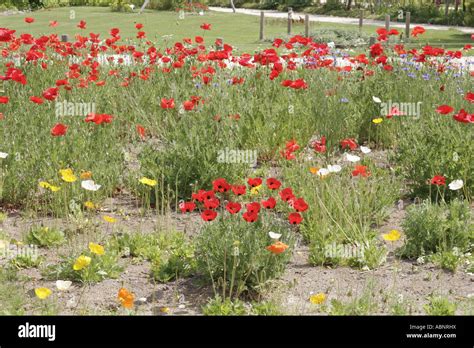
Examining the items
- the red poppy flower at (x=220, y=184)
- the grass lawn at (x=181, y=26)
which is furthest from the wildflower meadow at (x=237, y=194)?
the grass lawn at (x=181, y=26)

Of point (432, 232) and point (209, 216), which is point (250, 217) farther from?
point (432, 232)

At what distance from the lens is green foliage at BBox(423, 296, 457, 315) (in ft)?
14.3

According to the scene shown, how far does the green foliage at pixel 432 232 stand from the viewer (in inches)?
208

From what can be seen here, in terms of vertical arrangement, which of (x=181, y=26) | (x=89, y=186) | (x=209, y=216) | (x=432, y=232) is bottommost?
(x=181, y=26)

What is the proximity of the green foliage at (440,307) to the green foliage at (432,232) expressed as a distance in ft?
2.52

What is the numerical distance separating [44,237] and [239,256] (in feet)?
5.34

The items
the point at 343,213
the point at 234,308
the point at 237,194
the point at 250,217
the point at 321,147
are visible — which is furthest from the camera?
the point at 321,147

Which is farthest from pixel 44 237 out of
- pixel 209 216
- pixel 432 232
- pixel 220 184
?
pixel 432 232

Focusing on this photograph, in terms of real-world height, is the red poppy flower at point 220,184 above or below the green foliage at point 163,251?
above

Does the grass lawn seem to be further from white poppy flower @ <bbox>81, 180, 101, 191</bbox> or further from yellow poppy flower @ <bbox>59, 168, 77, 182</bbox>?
yellow poppy flower @ <bbox>59, 168, 77, 182</bbox>

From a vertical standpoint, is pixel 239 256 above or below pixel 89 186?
below

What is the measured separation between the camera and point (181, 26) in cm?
3259

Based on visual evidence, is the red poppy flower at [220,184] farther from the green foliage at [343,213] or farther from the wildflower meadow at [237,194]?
the green foliage at [343,213]
